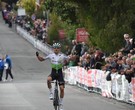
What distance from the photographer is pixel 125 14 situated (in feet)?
101

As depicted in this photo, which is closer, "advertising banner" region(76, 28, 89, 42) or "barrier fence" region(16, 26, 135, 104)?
"barrier fence" region(16, 26, 135, 104)

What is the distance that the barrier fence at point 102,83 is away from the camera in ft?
75.0

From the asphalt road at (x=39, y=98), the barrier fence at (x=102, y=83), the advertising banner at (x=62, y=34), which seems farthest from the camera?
the advertising banner at (x=62, y=34)

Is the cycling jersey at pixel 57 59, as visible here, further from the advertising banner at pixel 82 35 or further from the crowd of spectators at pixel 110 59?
the advertising banner at pixel 82 35

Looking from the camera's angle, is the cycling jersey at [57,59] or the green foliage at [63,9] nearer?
the cycling jersey at [57,59]

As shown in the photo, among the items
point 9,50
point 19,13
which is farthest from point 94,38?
point 19,13

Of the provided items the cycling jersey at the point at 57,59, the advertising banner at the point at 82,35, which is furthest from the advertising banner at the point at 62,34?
the cycling jersey at the point at 57,59

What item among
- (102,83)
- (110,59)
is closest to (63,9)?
(102,83)

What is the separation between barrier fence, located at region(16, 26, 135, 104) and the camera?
75.0 ft

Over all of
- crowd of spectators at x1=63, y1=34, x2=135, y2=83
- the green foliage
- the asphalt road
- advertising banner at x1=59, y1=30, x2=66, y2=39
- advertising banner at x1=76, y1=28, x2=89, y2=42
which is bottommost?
the asphalt road

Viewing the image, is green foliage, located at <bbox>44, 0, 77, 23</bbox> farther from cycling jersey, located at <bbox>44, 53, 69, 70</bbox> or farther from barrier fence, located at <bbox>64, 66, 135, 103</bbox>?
cycling jersey, located at <bbox>44, 53, 69, 70</bbox>

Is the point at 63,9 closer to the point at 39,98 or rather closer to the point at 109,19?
the point at 109,19

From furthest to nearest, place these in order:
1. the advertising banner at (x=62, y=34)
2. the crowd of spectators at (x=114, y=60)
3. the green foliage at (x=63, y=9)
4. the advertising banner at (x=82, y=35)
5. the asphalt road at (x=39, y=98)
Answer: the advertising banner at (x=62, y=34)
the green foliage at (x=63, y=9)
the advertising banner at (x=82, y=35)
the crowd of spectators at (x=114, y=60)
the asphalt road at (x=39, y=98)

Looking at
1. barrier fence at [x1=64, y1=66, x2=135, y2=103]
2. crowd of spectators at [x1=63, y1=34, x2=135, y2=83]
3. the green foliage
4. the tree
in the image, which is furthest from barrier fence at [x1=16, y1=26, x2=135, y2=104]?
the green foliage
